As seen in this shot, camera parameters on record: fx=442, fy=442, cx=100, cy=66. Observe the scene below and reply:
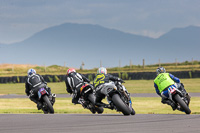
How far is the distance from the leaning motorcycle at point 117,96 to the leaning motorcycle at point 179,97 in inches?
57.9

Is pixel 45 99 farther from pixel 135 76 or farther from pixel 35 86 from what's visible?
pixel 135 76

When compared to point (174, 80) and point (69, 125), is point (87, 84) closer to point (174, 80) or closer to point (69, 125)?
point (174, 80)

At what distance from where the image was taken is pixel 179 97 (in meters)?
13.6

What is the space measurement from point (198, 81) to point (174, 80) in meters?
31.6

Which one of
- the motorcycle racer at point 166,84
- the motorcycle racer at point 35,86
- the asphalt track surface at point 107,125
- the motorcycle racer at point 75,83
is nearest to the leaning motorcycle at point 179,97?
the motorcycle racer at point 166,84

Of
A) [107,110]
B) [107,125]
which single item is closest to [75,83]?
[107,110]

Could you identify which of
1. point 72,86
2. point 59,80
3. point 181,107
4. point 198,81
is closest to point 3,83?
point 59,80

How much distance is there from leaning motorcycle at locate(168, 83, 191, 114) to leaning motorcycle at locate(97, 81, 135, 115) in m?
1.47

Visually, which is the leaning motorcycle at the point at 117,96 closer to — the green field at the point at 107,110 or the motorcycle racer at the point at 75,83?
the motorcycle racer at the point at 75,83

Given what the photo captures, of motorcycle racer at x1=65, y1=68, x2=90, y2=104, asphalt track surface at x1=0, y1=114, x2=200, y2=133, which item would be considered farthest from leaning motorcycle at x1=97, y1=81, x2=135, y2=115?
motorcycle racer at x1=65, y1=68, x2=90, y2=104

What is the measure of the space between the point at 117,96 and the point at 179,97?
2124 millimetres

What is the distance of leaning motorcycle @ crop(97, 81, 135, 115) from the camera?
12695mm

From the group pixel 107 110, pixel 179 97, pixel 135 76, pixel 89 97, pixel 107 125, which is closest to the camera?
pixel 107 125

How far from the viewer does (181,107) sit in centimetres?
1344
